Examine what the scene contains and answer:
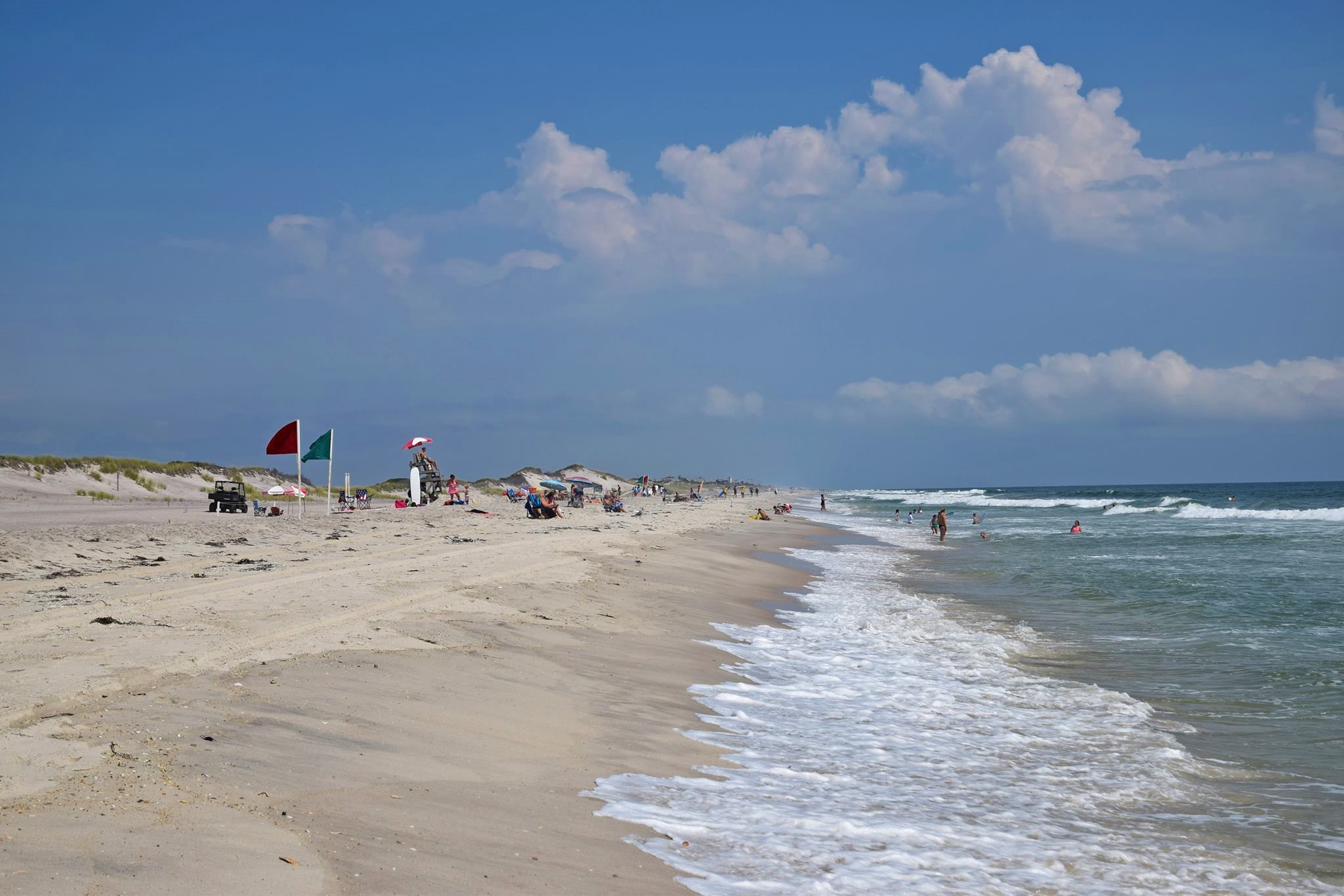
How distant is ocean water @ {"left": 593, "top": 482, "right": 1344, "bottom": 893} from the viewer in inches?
202

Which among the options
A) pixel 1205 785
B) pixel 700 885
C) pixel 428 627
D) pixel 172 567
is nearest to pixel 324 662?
pixel 428 627

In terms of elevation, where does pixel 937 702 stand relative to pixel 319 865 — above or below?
below

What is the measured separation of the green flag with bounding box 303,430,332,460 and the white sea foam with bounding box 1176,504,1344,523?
5142cm

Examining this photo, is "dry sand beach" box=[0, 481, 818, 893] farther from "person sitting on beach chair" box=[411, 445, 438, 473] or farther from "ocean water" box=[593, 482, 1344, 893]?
"person sitting on beach chair" box=[411, 445, 438, 473]

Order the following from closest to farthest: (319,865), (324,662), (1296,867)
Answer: (319,865) < (1296,867) < (324,662)

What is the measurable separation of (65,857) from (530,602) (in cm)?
909

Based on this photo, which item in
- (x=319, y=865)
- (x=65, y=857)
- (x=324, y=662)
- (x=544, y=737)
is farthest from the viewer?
(x=324, y=662)

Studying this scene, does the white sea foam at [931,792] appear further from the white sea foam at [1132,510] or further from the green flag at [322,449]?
the white sea foam at [1132,510]

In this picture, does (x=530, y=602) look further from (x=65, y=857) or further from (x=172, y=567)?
(x=65, y=857)

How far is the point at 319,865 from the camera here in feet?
13.1

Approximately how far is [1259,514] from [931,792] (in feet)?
217

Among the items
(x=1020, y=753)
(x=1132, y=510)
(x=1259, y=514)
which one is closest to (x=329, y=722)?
(x=1020, y=753)

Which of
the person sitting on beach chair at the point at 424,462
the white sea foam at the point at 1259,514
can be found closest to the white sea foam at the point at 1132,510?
the white sea foam at the point at 1259,514

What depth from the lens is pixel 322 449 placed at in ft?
104
